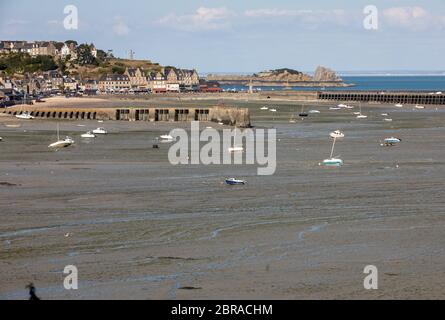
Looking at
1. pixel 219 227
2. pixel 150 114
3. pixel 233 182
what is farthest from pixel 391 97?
pixel 219 227

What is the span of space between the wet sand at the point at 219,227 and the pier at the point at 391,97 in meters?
95.2

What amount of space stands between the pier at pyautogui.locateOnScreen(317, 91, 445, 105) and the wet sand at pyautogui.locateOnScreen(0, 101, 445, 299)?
95.2 m

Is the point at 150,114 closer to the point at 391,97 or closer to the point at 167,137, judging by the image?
the point at 167,137

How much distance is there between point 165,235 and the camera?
34344mm

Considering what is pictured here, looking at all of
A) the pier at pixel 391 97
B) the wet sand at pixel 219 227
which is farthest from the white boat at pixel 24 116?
the pier at pixel 391 97

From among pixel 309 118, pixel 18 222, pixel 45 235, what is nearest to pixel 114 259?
pixel 45 235

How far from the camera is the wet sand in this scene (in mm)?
27703

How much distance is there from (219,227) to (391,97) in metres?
131

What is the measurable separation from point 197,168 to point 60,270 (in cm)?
2749

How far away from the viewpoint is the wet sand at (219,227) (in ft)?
90.9

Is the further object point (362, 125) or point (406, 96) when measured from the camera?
point (406, 96)

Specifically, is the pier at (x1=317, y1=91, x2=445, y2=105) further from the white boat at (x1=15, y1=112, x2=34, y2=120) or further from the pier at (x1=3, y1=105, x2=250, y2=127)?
the white boat at (x1=15, y1=112, x2=34, y2=120)

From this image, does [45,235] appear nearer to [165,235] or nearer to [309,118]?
[165,235]

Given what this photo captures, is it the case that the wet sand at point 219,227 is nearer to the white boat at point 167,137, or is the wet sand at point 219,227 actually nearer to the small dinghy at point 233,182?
the small dinghy at point 233,182
